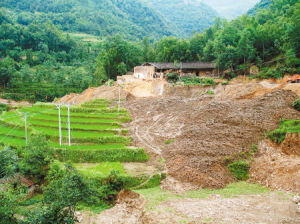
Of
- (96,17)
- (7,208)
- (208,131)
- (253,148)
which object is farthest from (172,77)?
(96,17)

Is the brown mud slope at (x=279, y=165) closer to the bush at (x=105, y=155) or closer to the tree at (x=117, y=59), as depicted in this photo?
the bush at (x=105, y=155)

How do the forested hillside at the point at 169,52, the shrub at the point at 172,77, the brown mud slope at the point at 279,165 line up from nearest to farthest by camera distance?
the brown mud slope at the point at 279,165 < the forested hillside at the point at 169,52 < the shrub at the point at 172,77

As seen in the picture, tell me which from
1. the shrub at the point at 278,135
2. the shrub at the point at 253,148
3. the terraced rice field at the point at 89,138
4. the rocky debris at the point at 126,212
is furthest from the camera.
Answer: the shrub at the point at 278,135

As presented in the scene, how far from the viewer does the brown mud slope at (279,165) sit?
16.6m

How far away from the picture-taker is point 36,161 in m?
19.8

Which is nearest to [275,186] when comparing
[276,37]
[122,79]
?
[276,37]

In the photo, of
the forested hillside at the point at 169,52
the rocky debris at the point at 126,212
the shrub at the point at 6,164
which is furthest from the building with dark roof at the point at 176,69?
the rocky debris at the point at 126,212

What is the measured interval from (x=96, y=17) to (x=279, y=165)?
505ft

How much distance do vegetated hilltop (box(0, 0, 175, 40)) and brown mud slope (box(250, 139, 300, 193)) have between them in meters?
123

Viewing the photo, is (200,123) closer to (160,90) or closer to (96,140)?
(96,140)

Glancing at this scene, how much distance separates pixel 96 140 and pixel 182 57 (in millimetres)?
41961

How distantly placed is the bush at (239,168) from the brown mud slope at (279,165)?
43 cm

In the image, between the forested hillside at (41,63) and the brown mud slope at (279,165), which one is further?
the forested hillside at (41,63)

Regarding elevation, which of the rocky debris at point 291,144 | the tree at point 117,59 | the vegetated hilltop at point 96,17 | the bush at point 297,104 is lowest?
the rocky debris at point 291,144
